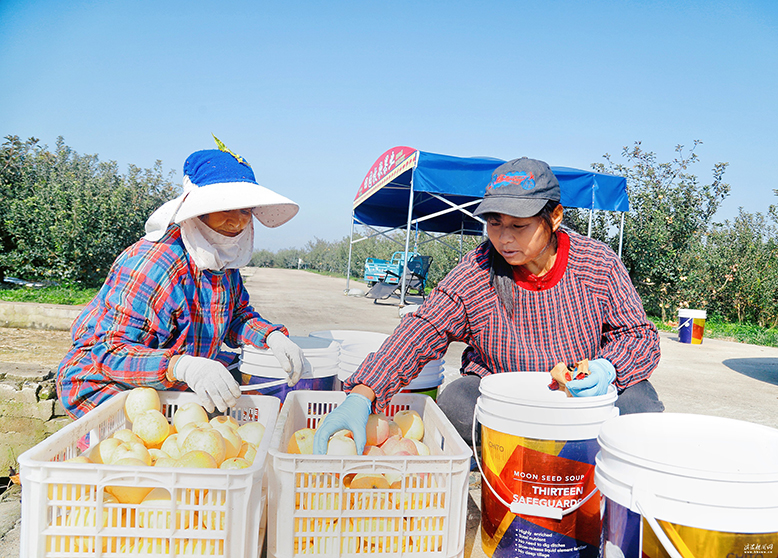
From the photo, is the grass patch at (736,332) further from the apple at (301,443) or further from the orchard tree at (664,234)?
the apple at (301,443)

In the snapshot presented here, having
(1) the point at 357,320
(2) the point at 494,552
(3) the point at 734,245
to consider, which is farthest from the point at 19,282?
(3) the point at 734,245

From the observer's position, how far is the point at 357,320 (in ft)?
30.2

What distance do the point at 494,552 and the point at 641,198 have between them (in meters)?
12.9

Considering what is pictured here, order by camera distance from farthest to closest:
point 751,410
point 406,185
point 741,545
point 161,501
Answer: point 406,185, point 751,410, point 161,501, point 741,545

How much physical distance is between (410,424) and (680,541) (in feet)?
3.15

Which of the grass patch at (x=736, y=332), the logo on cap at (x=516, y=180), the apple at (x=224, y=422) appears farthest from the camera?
the grass patch at (x=736, y=332)

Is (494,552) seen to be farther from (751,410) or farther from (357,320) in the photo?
(357,320)

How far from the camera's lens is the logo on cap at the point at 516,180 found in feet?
6.44

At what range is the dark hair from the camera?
2.05 m

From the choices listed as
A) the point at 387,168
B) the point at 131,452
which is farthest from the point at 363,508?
the point at 387,168

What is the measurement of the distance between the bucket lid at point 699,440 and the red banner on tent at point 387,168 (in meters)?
7.31

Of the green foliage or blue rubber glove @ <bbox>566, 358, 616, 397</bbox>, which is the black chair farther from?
blue rubber glove @ <bbox>566, 358, 616, 397</bbox>

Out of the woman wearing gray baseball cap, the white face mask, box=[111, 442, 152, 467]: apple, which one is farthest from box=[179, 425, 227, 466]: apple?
the white face mask

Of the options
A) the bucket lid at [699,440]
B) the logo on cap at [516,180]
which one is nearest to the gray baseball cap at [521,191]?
the logo on cap at [516,180]
